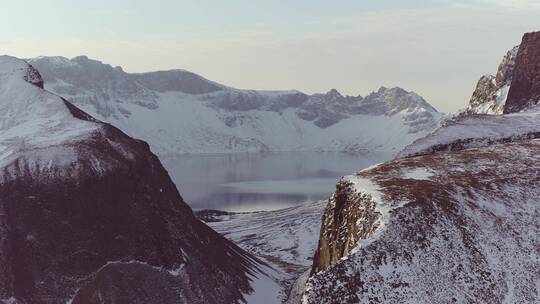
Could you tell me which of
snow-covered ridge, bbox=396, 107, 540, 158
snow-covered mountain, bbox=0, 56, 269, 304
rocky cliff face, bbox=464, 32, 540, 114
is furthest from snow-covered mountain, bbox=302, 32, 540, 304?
rocky cliff face, bbox=464, 32, 540, 114

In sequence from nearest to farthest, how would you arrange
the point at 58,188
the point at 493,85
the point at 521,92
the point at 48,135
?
the point at 58,188 → the point at 48,135 → the point at 521,92 → the point at 493,85

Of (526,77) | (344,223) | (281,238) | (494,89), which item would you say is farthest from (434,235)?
(281,238)

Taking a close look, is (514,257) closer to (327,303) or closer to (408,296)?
(408,296)

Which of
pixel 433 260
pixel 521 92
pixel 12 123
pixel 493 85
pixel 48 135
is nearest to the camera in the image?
pixel 433 260

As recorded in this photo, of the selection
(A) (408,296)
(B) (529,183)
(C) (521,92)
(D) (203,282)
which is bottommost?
(D) (203,282)

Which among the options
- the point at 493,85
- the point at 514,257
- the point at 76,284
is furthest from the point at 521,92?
the point at 76,284

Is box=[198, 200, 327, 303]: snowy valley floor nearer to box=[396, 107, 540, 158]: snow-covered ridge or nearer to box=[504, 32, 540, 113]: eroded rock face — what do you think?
box=[396, 107, 540, 158]: snow-covered ridge

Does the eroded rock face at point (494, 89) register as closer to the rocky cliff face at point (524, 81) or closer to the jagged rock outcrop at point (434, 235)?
the rocky cliff face at point (524, 81)
